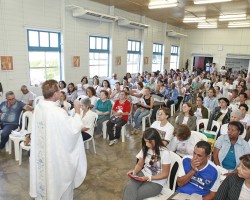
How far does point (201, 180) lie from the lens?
2107 millimetres

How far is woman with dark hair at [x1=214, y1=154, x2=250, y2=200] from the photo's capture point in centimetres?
183

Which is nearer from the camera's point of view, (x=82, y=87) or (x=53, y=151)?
(x=53, y=151)

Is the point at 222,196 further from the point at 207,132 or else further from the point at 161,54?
the point at 161,54

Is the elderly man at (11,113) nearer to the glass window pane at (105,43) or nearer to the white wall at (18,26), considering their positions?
the white wall at (18,26)

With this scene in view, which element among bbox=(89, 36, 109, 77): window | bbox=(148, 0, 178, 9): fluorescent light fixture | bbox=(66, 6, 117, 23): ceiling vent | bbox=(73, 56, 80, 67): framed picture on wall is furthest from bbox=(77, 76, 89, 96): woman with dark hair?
bbox=(148, 0, 178, 9): fluorescent light fixture

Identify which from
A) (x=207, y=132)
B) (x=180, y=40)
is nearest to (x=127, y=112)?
(x=207, y=132)

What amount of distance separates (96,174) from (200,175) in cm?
185

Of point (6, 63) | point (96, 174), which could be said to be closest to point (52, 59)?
point (6, 63)

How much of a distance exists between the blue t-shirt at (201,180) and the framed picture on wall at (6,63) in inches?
193

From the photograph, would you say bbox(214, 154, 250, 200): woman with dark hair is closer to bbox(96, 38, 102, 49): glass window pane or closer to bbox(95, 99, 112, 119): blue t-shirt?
bbox(95, 99, 112, 119): blue t-shirt

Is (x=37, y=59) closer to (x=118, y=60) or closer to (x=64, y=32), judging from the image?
(x=64, y=32)

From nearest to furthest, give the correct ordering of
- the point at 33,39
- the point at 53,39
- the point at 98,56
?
the point at 33,39, the point at 53,39, the point at 98,56

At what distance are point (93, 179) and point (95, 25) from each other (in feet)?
19.3

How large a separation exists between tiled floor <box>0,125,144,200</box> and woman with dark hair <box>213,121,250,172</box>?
143 centimetres
